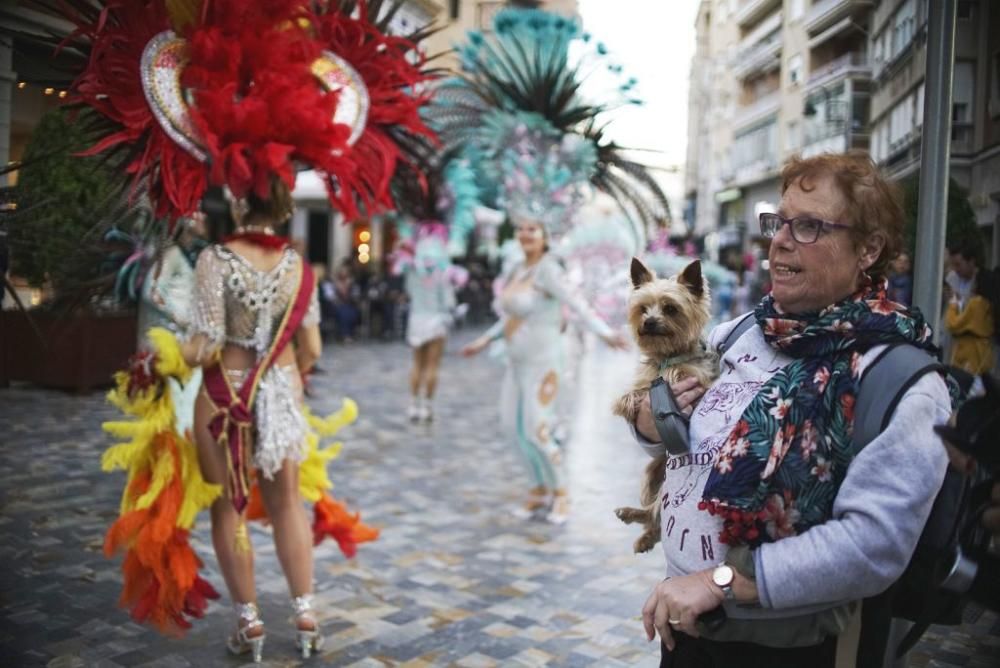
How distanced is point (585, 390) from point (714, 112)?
874 cm

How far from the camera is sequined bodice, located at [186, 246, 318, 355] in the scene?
3389 millimetres

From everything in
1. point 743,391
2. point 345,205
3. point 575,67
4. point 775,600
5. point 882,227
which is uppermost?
point 575,67

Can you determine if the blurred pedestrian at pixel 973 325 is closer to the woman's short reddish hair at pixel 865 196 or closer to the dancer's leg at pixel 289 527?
the woman's short reddish hair at pixel 865 196

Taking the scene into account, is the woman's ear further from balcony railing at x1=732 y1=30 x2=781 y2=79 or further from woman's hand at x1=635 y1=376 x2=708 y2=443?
balcony railing at x1=732 y1=30 x2=781 y2=79

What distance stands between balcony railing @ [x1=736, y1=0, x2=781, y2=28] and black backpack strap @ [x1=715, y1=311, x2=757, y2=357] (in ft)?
4.72

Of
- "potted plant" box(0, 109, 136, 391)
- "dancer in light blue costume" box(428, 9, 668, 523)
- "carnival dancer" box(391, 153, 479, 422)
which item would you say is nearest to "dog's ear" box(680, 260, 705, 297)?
"potted plant" box(0, 109, 136, 391)

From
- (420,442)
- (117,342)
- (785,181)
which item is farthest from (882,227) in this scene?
(117,342)

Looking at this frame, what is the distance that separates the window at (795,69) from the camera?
2955mm

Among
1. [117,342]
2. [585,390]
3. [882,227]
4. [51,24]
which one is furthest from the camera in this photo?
[585,390]

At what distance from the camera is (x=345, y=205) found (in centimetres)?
385

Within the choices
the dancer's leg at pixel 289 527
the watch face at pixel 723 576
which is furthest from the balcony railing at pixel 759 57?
the dancer's leg at pixel 289 527

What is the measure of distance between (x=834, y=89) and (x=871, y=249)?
1.34 m

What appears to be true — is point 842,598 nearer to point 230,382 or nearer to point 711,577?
point 711,577

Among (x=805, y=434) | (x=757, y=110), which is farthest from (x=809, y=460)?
(x=757, y=110)
